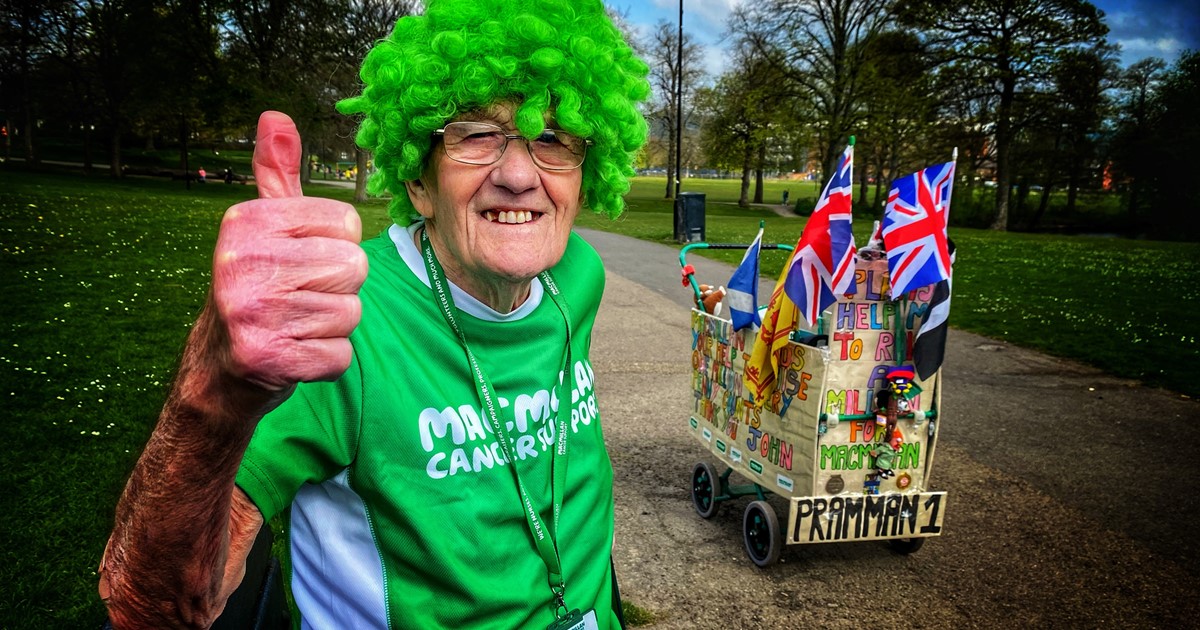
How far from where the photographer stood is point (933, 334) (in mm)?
3291

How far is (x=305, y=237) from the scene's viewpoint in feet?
2.48

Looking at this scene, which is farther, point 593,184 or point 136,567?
point 593,184

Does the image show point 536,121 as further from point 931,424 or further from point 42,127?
point 42,127

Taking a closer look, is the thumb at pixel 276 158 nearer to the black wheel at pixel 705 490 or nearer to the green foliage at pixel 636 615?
the green foliage at pixel 636 615

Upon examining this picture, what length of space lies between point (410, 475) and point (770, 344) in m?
2.62

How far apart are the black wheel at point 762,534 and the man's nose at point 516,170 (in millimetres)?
2764

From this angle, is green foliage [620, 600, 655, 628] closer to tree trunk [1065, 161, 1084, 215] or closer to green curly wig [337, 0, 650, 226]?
green curly wig [337, 0, 650, 226]

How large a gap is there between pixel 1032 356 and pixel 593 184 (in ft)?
26.0

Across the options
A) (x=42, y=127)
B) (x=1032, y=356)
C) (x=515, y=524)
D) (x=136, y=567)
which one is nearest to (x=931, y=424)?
(x=515, y=524)

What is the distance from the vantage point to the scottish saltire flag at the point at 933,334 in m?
3.21

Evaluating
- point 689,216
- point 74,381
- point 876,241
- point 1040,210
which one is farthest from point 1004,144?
point 74,381

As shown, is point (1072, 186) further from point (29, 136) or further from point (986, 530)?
point (29, 136)

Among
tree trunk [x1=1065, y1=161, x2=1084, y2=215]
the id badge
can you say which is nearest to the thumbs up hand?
the id badge

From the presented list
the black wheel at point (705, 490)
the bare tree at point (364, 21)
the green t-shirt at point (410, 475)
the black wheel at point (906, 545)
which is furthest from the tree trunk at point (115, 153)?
the green t-shirt at point (410, 475)
